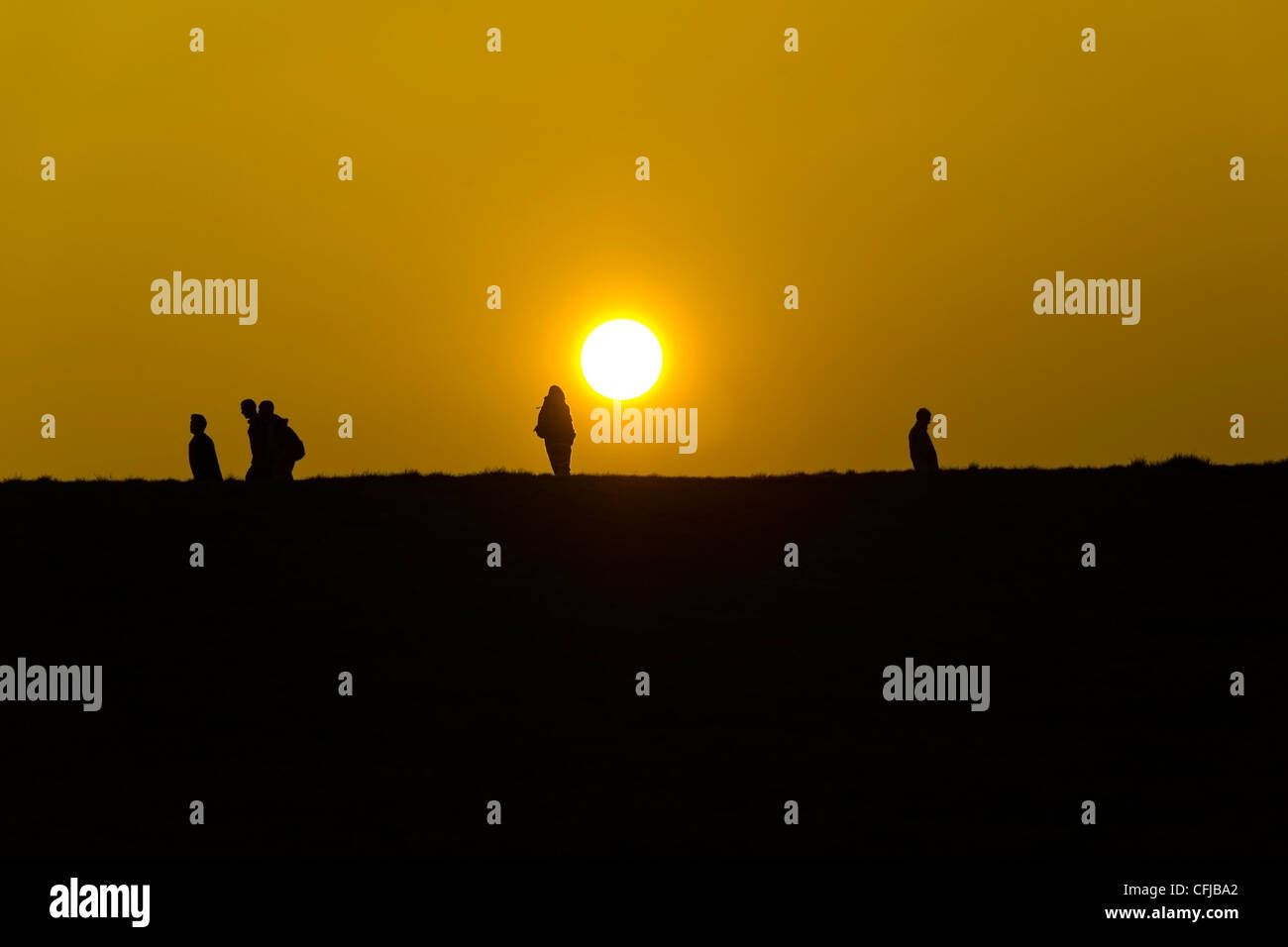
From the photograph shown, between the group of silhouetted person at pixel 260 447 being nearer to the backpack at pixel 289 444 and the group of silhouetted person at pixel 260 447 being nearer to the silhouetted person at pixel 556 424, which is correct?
the backpack at pixel 289 444

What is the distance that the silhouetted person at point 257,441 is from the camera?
3325 centimetres

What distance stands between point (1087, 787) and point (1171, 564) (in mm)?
7056

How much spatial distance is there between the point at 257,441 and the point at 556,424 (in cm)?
A: 508

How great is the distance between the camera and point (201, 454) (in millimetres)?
33375

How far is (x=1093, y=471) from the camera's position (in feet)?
105

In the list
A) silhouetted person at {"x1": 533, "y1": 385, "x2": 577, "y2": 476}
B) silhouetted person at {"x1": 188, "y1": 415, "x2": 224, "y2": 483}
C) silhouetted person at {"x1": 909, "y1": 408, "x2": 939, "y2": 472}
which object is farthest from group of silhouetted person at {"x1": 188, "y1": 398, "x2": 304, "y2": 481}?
silhouetted person at {"x1": 909, "y1": 408, "x2": 939, "y2": 472}

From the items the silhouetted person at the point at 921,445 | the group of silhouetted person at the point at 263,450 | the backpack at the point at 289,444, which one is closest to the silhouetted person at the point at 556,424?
the group of silhouetted person at the point at 263,450

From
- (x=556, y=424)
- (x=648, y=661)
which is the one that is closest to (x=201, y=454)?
(x=556, y=424)

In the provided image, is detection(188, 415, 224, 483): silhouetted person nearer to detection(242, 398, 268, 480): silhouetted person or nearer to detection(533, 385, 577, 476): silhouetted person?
detection(242, 398, 268, 480): silhouetted person

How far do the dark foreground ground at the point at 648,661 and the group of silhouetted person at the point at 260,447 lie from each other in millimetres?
1148

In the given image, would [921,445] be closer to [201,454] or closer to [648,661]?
[648,661]

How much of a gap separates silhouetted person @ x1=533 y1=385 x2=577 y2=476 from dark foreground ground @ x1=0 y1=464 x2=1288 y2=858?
2.96 metres
